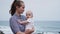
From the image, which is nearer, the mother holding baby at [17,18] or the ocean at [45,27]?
the mother holding baby at [17,18]

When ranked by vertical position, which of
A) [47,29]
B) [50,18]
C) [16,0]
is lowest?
[47,29]

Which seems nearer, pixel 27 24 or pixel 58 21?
pixel 27 24

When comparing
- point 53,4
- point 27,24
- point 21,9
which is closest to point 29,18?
point 27,24

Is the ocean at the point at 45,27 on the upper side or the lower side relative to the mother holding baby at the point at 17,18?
lower

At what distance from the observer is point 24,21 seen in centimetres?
116

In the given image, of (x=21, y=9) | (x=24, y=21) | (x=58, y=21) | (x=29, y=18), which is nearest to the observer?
(x=21, y=9)

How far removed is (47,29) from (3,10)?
668 mm

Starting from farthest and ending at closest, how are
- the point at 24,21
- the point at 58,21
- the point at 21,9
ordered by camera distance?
the point at 58,21 < the point at 24,21 < the point at 21,9

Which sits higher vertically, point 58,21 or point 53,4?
→ point 53,4

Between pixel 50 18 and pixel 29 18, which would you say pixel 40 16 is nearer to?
pixel 50 18

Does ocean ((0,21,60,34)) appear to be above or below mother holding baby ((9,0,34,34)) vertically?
below

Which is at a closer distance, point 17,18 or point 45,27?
point 17,18

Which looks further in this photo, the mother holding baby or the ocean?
the ocean

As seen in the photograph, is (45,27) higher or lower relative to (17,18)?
lower
